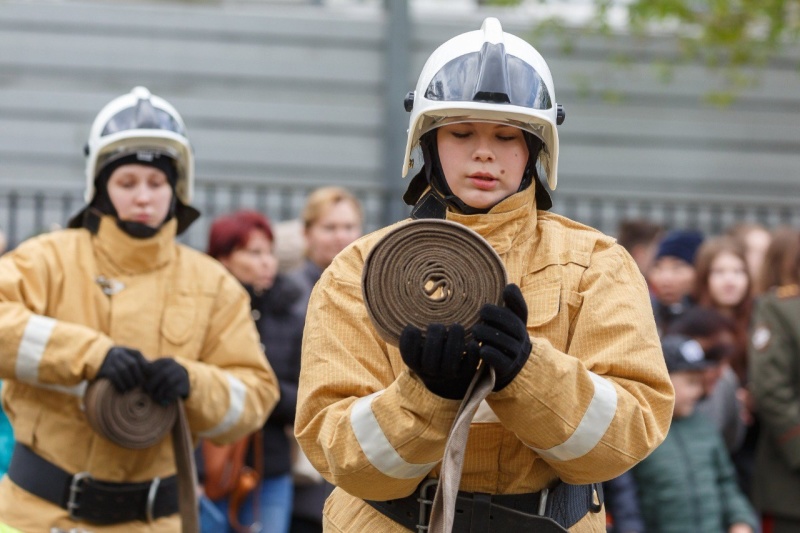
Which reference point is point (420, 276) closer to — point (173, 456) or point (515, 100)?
point (515, 100)

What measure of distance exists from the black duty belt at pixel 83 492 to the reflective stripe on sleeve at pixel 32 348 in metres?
0.30

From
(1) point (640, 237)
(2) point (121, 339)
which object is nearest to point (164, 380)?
(2) point (121, 339)

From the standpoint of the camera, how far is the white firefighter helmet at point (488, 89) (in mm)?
3564

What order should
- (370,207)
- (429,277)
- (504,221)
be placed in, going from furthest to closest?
1. (370,207)
2. (504,221)
3. (429,277)

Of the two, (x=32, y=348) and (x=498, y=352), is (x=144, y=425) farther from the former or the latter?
(x=498, y=352)

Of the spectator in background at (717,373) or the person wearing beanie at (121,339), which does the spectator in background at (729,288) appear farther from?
the person wearing beanie at (121,339)

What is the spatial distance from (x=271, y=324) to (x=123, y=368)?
1.92 metres

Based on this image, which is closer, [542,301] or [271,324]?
[542,301]

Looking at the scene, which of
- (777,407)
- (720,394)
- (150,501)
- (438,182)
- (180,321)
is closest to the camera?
(438,182)

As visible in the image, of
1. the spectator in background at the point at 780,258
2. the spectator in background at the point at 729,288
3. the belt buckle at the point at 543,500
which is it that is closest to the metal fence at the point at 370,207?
the spectator in background at the point at 729,288

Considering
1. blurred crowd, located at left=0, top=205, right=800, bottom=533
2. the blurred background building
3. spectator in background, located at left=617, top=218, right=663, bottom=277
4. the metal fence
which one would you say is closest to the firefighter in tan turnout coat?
blurred crowd, located at left=0, top=205, right=800, bottom=533

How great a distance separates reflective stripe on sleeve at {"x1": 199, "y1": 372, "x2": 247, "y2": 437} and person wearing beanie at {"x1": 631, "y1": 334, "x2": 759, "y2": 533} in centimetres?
223

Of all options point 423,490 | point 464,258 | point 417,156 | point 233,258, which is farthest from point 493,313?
point 233,258

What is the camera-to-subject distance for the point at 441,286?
325 cm
